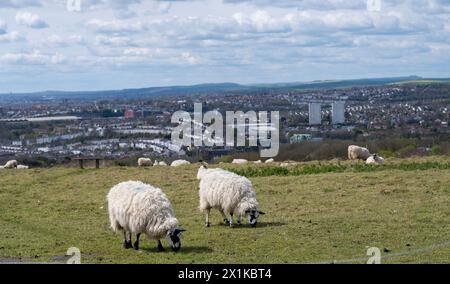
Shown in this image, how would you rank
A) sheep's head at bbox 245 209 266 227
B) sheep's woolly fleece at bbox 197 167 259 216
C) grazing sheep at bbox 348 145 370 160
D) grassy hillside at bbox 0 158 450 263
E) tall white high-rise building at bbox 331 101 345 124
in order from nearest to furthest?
grassy hillside at bbox 0 158 450 263, sheep's head at bbox 245 209 266 227, sheep's woolly fleece at bbox 197 167 259 216, grazing sheep at bbox 348 145 370 160, tall white high-rise building at bbox 331 101 345 124

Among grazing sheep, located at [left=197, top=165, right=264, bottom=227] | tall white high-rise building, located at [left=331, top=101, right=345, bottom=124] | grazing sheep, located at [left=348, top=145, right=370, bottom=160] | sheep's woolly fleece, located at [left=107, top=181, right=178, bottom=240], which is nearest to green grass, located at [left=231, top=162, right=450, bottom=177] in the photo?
grazing sheep, located at [left=348, top=145, right=370, bottom=160]

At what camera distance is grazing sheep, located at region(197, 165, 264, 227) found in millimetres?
21609

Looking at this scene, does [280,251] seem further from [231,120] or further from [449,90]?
[449,90]

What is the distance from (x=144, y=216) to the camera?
59.1ft

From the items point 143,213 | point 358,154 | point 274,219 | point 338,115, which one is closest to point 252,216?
point 274,219

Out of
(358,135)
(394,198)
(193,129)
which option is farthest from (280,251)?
(193,129)

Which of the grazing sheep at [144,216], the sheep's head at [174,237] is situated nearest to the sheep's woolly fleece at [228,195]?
the grazing sheep at [144,216]

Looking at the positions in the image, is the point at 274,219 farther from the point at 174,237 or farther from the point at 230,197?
the point at 174,237

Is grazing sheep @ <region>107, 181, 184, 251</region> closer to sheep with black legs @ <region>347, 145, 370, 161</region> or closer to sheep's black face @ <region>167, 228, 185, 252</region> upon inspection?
sheep's black face @ <region>167, 228, 185, 252</region>

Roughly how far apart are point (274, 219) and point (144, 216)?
6.10 m

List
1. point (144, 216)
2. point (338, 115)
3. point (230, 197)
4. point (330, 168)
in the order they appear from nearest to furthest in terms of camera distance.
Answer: point (144, 216) → point (230, 197) → point (330, 168) → point (338, 115)

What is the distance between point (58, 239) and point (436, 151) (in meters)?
36.1

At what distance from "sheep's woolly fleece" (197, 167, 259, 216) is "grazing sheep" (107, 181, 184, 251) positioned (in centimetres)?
335

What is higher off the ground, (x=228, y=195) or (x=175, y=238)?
(x=228, y=195)
